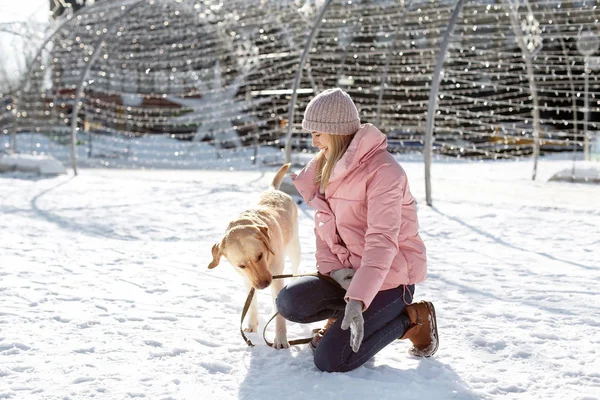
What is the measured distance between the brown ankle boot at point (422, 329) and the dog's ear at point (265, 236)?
0.58 m

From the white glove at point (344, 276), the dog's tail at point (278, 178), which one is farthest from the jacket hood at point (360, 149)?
the dog's tail at point (278, 178)

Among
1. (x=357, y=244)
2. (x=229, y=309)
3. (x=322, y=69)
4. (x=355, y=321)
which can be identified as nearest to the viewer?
(x=355, y=321)

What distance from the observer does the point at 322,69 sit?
15266 millimetres

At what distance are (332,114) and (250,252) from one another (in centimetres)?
60

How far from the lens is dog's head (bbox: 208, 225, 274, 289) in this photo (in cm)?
249

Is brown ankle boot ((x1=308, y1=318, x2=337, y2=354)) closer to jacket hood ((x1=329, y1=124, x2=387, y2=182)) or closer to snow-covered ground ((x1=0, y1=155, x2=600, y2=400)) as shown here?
snow-covered ground ((x1=0, y1=155, x2=600, y2=400))

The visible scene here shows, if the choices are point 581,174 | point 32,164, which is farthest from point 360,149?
point 32,164

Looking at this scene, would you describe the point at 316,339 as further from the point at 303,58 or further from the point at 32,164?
the point at 32,164

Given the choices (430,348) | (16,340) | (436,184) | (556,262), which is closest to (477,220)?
(556,262)

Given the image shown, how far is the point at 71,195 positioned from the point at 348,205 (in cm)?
526

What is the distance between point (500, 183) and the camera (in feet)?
26.5

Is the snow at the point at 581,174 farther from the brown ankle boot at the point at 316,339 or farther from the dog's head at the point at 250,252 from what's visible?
the dog's head at the point at 250,252

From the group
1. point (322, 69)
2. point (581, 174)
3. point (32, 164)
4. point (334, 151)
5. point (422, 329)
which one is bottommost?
point (422, 329)

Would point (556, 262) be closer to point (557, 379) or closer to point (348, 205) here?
point (557, 379)
